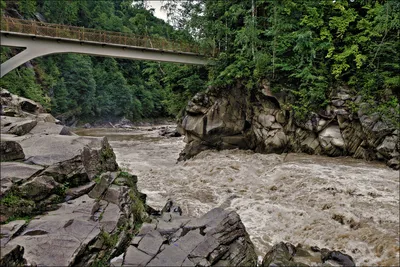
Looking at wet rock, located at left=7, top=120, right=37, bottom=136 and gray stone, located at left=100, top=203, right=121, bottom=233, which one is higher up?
wet rock, located at left=7, top=120, right=37, bottom=136

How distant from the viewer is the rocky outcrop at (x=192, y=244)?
17.6 ft

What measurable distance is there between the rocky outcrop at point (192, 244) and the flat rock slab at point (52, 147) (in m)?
3.19

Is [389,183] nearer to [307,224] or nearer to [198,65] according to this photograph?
[307,224]

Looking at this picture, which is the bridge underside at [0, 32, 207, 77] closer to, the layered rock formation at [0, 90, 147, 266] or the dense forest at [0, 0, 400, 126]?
the dense forest at [0, 0, 400, 126]

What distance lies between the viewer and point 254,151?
56.7ft

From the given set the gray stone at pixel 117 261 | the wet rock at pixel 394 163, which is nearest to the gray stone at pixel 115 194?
the gray stone at pixel 117 261

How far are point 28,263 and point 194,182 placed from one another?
8.97 metres

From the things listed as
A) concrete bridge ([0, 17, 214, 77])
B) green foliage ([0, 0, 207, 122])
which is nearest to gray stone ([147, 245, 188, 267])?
green foliage ([0, 0, 207, 122])

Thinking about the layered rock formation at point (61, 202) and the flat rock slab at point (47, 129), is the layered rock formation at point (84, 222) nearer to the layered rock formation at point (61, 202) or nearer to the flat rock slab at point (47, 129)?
the layered rock formation at point (61, 202)

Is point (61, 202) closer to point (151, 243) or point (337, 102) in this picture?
point (151, 243)

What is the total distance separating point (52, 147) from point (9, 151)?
1113mm

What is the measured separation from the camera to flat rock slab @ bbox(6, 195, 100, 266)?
4.71m

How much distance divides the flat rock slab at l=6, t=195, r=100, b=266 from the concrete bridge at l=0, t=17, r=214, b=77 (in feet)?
49.4

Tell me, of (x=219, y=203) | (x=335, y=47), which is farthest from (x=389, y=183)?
(x=335, y=47)
